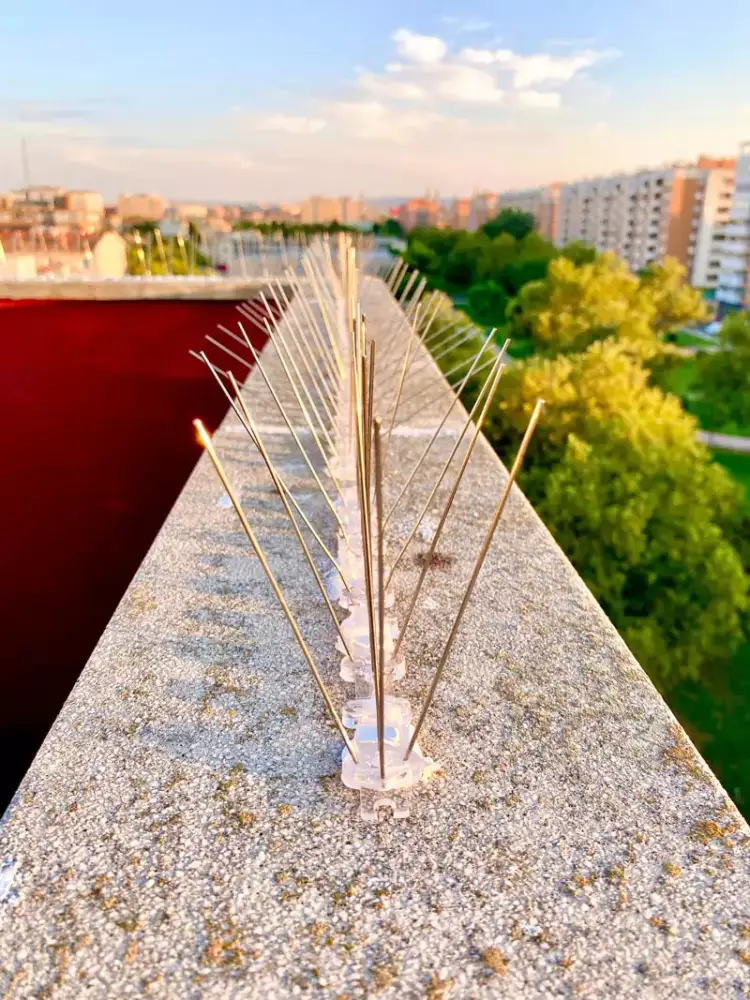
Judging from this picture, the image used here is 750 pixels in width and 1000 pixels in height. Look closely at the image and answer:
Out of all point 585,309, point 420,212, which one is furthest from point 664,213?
point 420,212

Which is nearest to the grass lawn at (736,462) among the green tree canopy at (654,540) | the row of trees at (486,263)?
the green tree canopy at (654,540)

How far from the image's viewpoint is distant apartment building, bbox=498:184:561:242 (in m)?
87.3

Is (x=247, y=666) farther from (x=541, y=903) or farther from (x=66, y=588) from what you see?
(x=66, y=588)

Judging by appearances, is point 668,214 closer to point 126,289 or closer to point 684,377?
point 684,377

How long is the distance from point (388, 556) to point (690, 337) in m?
48.3

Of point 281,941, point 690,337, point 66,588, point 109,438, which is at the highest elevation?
point 281,941

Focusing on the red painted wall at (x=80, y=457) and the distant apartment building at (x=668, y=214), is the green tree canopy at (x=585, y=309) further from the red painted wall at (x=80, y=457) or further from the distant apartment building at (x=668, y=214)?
the distant apartment building at (x=668, y=214)

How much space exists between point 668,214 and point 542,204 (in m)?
29.9

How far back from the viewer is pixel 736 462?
24.2 metres

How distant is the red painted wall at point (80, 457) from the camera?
536 cm

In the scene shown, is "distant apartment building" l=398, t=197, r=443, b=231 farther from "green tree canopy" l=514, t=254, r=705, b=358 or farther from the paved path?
the paved path

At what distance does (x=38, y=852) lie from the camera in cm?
138

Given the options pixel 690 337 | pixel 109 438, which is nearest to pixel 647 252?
pixel 690 337

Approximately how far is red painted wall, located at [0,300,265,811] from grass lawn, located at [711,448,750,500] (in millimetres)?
19570
